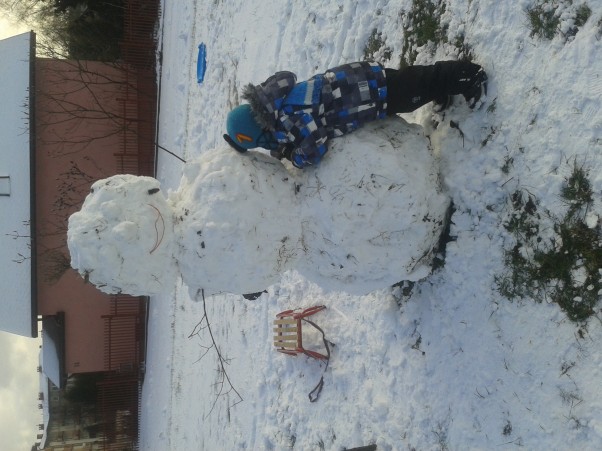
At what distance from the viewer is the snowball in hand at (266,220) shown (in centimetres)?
250

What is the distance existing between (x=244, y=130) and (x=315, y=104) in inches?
15.1

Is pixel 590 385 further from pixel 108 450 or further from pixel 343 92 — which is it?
pixel 108 450

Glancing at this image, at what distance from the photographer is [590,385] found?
2559 millimetres

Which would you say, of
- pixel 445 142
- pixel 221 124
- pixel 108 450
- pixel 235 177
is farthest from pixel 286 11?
pixel 108 450

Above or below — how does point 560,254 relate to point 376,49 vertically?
below

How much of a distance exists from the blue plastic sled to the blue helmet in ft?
16.9

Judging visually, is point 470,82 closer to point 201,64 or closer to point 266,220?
point 266,220

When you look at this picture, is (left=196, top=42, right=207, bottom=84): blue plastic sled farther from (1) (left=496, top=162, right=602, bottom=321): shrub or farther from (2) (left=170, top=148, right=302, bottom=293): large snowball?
(1) (left=496, top=162, right=602, bottom=321): shrub

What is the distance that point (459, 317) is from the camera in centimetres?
332

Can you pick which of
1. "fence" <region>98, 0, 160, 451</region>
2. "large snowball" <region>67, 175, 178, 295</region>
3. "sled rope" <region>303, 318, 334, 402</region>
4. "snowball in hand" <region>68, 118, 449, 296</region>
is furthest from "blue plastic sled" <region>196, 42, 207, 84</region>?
"large snowball" <region>67, 175, 178, 295</region>

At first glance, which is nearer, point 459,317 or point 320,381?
point 459,317

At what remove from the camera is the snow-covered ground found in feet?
8.80

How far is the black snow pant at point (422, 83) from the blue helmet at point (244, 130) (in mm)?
725

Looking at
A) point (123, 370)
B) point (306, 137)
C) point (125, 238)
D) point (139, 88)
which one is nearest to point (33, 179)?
point (139, 88)
